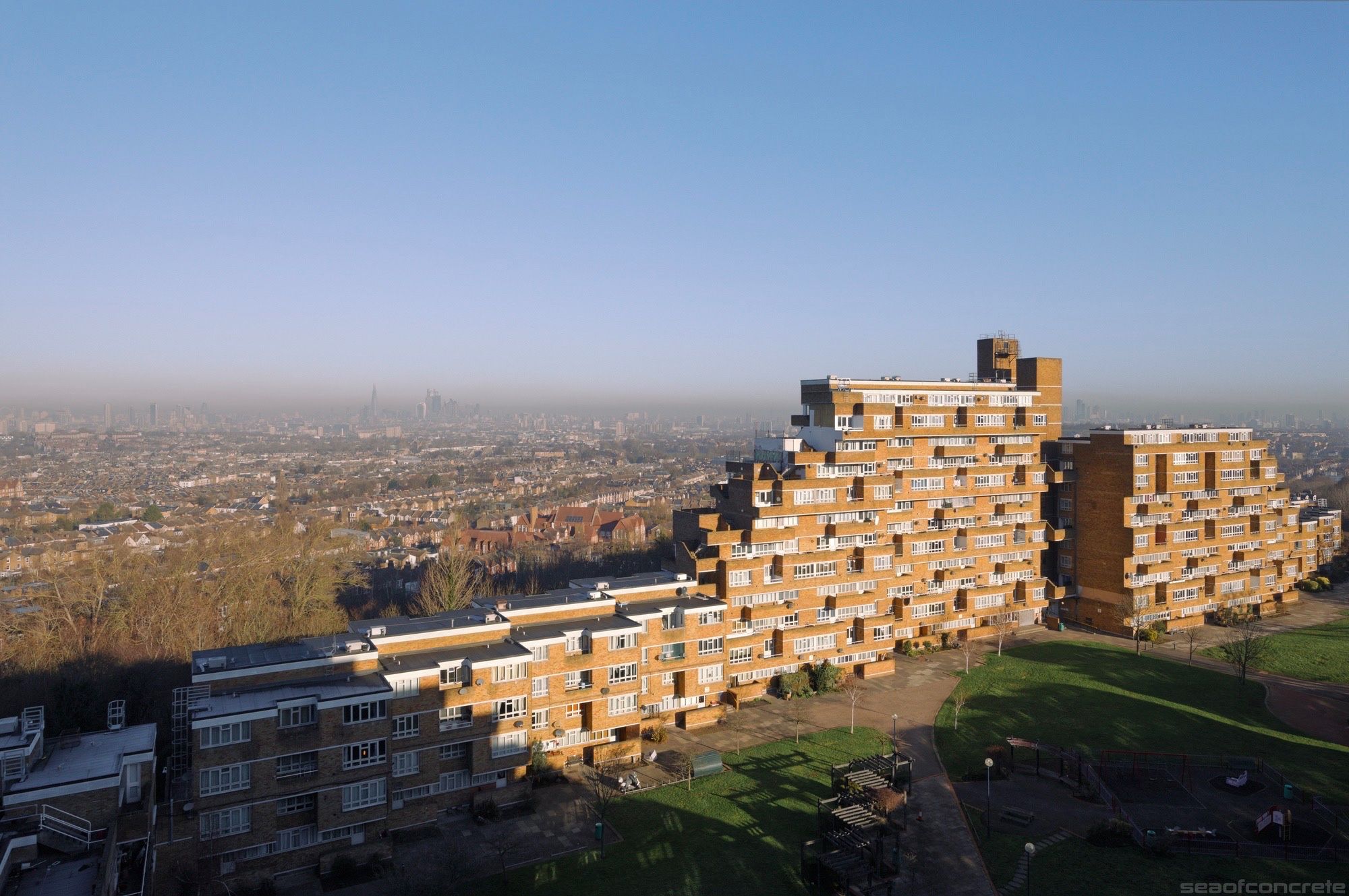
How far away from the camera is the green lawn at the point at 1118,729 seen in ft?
85.5

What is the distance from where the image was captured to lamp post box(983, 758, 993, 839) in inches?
1153

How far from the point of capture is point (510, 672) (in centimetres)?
3225

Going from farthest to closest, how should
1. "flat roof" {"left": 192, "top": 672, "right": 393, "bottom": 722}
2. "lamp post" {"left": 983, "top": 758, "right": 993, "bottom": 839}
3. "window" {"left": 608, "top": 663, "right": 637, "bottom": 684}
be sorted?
"window" {"left": 608, "top": 663, "right": 637, "bottom": 684}
"lamp post" {"left": 983, "top": 758, "right": 993, "bottom": 839}
"flat roof" {"left": 192, "top": 672, "right": 393, "bottom": 722}

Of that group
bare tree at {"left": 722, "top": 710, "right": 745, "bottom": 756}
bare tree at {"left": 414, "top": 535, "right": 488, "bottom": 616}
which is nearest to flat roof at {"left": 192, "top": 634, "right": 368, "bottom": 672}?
bare tree at {"left": 722, "top": 710, "right": 745, "bottom": 756}

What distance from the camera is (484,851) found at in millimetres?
27938

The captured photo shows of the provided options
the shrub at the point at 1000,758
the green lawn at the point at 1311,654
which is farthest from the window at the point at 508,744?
the green lawn at the point at 1311,654

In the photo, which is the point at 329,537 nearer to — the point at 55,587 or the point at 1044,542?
the point at 55,587

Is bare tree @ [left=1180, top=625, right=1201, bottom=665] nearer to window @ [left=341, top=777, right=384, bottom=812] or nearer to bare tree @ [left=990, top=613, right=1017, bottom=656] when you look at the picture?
bare tree @ [left=990, top=613, right=1017, bottom=656]

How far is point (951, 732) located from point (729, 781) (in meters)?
12.3

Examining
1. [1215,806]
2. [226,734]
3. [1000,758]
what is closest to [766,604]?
[1000,758]

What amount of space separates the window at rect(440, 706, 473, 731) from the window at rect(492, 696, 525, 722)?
1012mm

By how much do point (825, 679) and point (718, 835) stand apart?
1677 centimetres

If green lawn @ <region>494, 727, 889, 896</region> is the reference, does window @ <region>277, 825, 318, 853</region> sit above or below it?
above

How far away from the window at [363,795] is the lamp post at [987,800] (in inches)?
859
